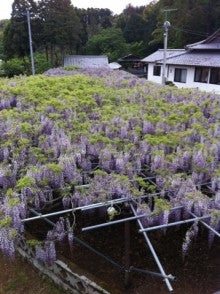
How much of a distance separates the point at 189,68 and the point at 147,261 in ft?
92.4

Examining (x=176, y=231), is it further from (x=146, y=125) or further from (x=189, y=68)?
(x=189, y=68)

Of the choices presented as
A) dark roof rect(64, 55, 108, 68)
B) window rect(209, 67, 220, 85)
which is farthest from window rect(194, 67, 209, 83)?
dark roof rect(64, 55, 108, 68)

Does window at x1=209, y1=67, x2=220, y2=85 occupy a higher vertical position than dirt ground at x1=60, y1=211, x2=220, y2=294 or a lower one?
higher

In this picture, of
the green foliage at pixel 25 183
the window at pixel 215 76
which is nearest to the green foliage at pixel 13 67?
the window at pixel 215 76

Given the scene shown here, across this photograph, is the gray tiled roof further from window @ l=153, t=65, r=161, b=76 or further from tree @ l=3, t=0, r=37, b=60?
tree @ l=3, t=0, r=37, b=60

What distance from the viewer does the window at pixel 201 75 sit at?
1195 inches

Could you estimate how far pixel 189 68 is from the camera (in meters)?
31.8

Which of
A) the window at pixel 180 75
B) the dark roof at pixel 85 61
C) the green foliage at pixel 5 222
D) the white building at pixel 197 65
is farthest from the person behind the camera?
the dark roof at pixel 85 61

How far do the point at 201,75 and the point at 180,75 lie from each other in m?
2.99

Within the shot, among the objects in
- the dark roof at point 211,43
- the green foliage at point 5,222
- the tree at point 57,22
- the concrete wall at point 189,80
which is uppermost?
the tree at point 57,22

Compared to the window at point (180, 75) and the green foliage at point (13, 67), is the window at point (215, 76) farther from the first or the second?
the green foliage at point (13, 67)

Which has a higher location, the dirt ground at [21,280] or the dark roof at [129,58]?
the dark roof at [129,58]

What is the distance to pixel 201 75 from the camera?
102ft

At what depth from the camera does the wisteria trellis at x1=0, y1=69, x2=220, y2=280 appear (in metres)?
5.07
